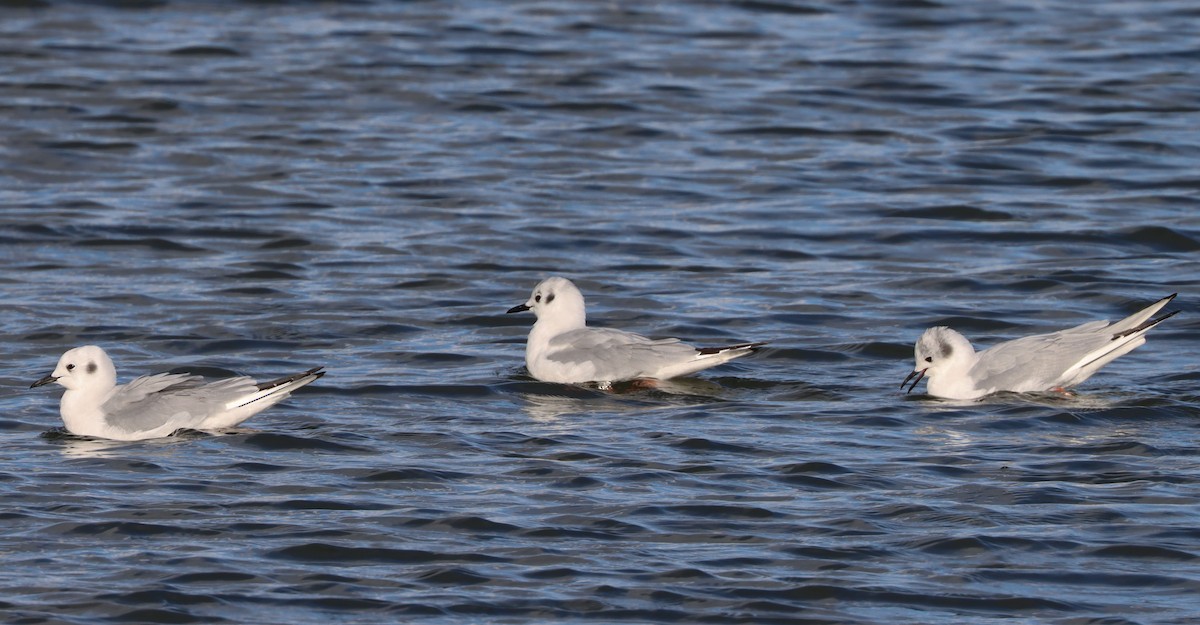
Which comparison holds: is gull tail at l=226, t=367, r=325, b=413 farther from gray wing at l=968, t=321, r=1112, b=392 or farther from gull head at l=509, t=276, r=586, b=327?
gray wing at l=968, t=321, r=1112, b=392

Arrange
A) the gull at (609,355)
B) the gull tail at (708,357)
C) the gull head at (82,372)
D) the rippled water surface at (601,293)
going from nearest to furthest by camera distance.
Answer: the rippled water surface at (601,293) < the gull head at (82,372) < the gull tail at (708,357) < the gull at (609,355)

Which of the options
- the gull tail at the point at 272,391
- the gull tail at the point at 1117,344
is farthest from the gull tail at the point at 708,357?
the gull tail at the point at 272,391

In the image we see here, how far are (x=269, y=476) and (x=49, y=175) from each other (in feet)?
33.2

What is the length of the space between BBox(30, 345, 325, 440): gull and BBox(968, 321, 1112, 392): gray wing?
4251 millimetres

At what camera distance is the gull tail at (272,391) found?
39.2 ft

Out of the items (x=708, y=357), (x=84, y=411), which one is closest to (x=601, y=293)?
(x=708, y=357)

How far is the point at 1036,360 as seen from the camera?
12906 mm

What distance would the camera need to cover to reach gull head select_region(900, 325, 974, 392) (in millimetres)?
13047

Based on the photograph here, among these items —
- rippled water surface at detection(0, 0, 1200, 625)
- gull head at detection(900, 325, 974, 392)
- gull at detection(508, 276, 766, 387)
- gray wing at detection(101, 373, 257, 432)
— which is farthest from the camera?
gull at detection(508, 276, 766, 387)

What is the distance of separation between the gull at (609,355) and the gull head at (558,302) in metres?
0.13

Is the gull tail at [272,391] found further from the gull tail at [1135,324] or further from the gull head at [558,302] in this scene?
the gull tail at [1135,324]

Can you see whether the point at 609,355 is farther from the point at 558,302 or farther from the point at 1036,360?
the point at 1036,360

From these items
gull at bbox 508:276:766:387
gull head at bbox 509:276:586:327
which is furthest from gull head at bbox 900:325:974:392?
gull head at bbox 509:276:586:327

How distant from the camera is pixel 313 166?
2069 centimetres
